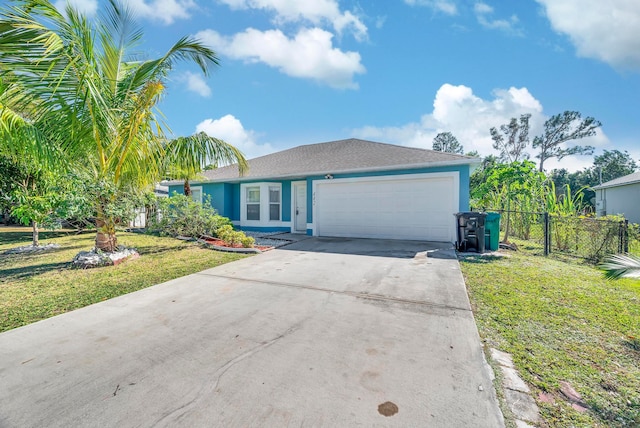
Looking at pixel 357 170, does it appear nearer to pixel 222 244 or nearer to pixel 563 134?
pixel 222 244

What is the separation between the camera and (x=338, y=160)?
12281mm

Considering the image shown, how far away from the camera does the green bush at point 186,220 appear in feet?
32.0

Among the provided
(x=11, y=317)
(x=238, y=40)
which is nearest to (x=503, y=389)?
(x=11, y=317)

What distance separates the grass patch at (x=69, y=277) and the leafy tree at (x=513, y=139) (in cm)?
3955

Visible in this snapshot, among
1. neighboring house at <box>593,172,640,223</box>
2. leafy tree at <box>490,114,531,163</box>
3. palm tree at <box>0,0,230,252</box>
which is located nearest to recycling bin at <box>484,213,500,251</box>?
palm tree at <box>0,0,230,252</box>

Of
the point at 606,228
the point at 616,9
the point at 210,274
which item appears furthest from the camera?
the point at 616,9

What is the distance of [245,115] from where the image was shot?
14.3m

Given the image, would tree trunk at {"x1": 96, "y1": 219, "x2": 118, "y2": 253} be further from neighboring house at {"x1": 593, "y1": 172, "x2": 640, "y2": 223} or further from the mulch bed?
neighboring house at {"x1": 593, "y1": 172, "x2": 640, "y2": 223}

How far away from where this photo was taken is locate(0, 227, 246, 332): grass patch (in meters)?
4.15

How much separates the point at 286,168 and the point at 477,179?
84.3 feet

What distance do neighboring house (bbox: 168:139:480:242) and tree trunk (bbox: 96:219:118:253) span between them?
655cm

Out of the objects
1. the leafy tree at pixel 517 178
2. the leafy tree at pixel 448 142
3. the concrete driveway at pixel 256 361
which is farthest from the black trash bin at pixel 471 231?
the leafy tree at pixel 448 142

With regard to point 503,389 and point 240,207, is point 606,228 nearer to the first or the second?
point 503,389

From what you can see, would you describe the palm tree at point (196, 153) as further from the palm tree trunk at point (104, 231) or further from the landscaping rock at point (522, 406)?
the landscaping rock at point (522, 406)
